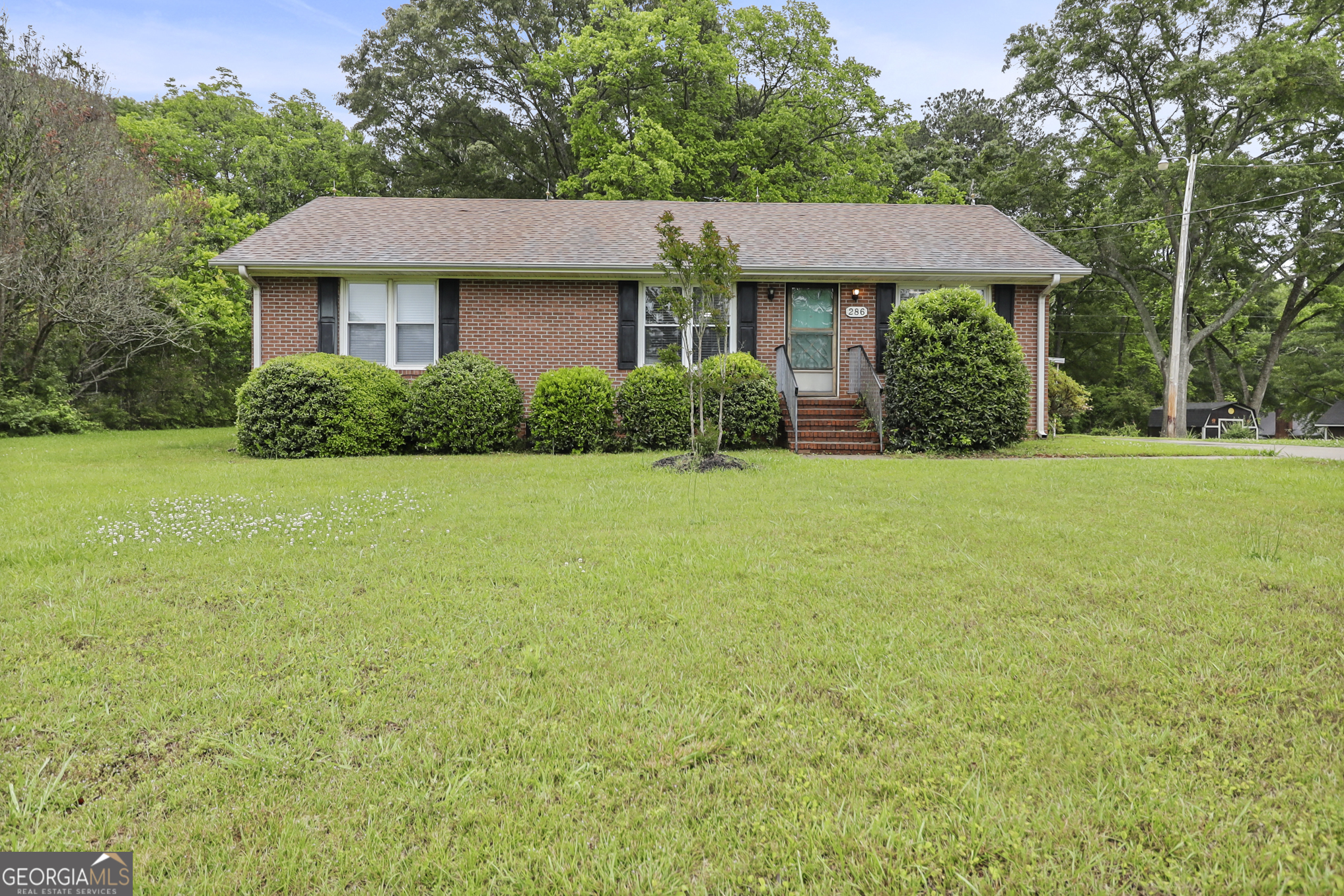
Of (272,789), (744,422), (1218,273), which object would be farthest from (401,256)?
(1218,273)

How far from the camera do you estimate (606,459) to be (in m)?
8.89

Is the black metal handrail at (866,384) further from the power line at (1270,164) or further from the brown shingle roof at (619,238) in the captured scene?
the power line at (1270,164)

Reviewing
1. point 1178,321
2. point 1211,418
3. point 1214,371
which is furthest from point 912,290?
point 1214,371

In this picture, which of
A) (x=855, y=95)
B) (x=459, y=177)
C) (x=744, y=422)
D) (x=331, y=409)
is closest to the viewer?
(x=331, y=409)

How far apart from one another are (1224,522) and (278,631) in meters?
5.62

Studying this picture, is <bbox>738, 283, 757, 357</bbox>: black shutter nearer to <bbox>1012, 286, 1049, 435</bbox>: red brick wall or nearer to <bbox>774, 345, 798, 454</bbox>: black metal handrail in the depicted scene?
<bbox>774, 345, 798, 454</bbox>: black metal handrail

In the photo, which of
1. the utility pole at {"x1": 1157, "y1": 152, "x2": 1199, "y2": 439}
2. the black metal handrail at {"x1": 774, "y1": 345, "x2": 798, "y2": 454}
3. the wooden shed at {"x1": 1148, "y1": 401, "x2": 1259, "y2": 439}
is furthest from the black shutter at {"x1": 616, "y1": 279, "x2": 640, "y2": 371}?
the wooden shed at {"x1": 1148, "y1": 401, "x2": 1259, "y2": 439}

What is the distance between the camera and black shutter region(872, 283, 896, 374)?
40.2 feet

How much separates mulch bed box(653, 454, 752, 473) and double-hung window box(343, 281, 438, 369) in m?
5.88

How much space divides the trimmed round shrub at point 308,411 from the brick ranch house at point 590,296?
197cm

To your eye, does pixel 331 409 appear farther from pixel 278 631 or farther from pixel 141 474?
pixel 278 631

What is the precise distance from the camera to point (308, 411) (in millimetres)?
9578

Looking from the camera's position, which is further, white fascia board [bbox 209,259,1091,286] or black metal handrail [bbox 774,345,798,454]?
white fascia board [bbox 209,259,1091,286]

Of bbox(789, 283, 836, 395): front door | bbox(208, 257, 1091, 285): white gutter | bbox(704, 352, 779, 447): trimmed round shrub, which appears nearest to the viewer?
bbox(704, 352, 779, 447): trimmed round shrub
